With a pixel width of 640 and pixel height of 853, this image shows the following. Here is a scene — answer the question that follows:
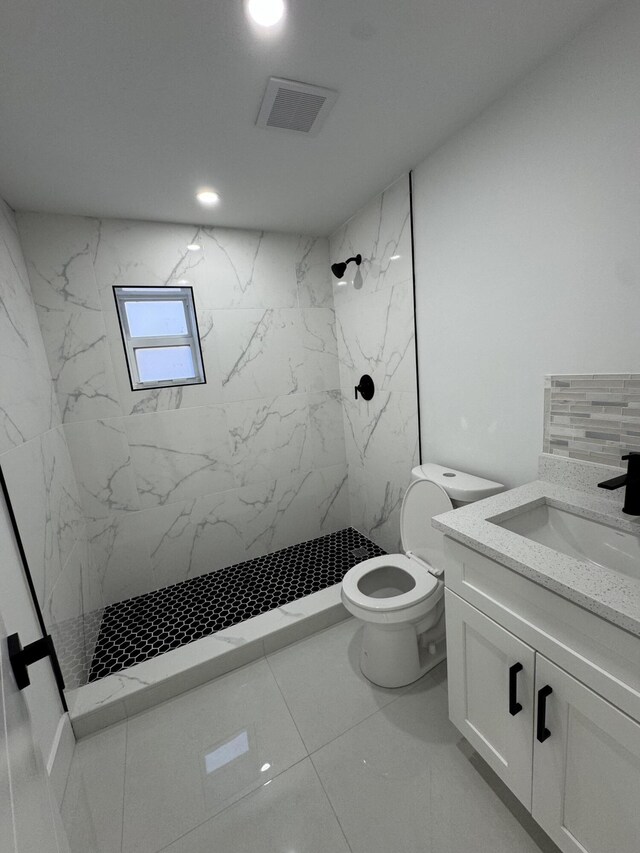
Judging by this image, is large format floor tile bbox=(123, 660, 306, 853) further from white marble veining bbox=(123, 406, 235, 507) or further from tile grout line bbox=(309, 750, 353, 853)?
white marble veining bbox=(123, 406, 235, 507)

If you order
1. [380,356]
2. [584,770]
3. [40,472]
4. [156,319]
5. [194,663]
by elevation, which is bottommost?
[194,663]

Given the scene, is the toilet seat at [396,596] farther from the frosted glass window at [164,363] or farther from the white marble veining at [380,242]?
the frosted glass window at [164,363]

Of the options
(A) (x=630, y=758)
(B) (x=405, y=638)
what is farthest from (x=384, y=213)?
(A) (x=630, y=758)

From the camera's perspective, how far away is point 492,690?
1.08m

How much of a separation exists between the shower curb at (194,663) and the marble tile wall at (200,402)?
71cm

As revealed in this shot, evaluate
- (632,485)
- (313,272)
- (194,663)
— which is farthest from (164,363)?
(632,485)

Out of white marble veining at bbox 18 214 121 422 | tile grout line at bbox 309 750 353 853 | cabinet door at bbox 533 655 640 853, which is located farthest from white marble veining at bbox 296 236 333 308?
tile grout line at bbox 309 750 353 853

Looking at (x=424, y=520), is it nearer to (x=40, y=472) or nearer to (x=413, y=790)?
(x=413, y=790)

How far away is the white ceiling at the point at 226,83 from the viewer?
97cm

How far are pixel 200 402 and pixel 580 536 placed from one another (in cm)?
209

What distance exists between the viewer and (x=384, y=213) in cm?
203

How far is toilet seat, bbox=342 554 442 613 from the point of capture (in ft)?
4.86

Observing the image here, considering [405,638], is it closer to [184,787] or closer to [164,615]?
[184,787]

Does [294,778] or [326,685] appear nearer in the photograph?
[294,778]
